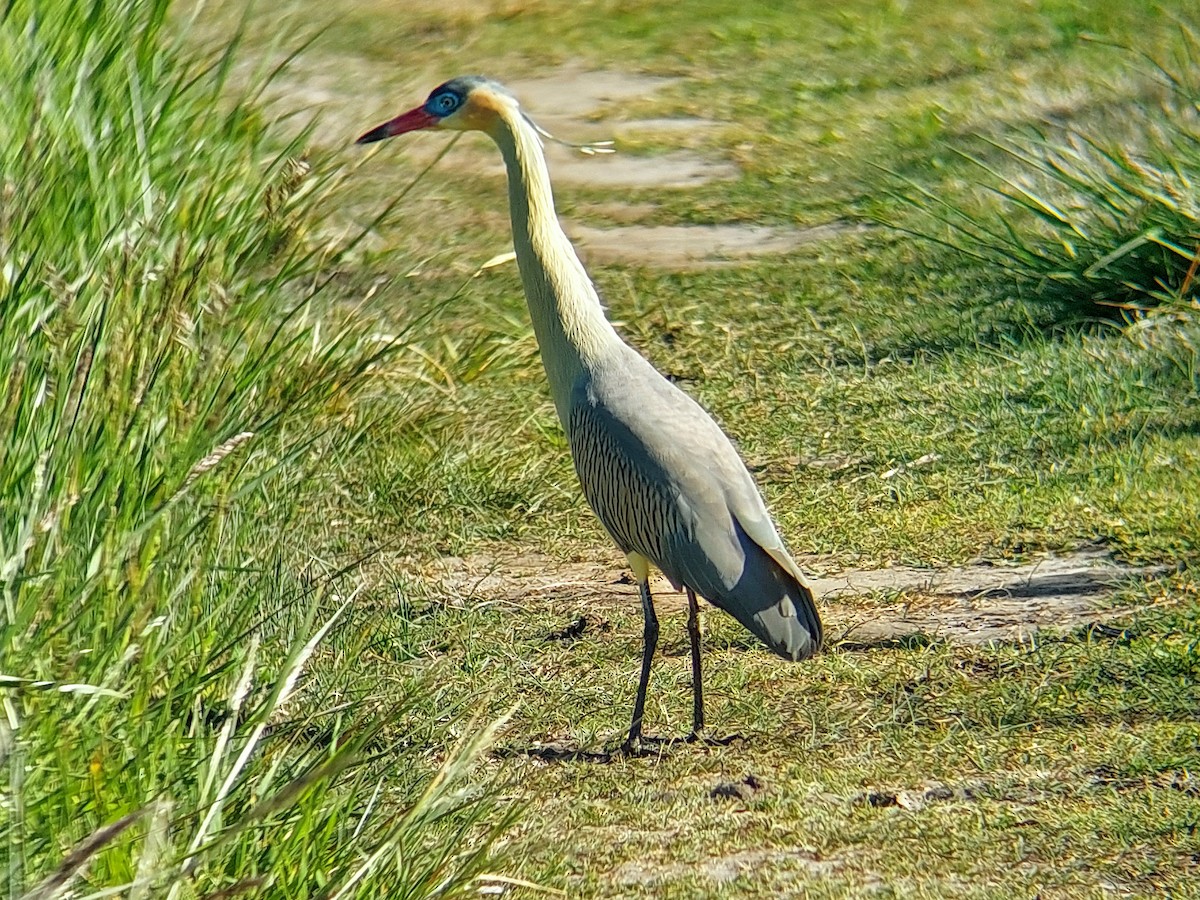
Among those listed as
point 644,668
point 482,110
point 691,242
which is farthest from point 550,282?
point 691,242

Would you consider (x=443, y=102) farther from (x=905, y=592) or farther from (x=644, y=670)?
(x=905, y=592)

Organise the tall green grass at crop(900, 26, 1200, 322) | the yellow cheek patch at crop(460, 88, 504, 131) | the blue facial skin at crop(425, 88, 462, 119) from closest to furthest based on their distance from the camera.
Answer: the yellow cheek patch at crop(460, 88, 504, 131), the blue facial skin at crop(425, 88, 462, 119), the tall green grass at crop(900, 26, 1200, 322)

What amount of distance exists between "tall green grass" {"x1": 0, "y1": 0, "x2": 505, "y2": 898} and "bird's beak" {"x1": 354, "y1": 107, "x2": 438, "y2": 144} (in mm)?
300

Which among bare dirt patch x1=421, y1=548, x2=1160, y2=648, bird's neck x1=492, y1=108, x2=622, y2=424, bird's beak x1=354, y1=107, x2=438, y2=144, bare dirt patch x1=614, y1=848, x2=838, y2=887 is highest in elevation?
bird's beak x1=354, y1=107, x2=438, y2=144

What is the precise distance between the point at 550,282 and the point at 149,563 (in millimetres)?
1488

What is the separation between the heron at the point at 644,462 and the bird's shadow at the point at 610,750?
19 millimetres

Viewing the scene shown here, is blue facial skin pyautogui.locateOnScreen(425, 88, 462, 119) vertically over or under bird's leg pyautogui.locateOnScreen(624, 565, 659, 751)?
over

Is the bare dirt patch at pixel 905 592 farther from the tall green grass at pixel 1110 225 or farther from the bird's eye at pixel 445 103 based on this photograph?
the tall green grass at pixel 1110 225

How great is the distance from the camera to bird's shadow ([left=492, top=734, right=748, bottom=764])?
13.0 ft

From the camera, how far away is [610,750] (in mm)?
3998

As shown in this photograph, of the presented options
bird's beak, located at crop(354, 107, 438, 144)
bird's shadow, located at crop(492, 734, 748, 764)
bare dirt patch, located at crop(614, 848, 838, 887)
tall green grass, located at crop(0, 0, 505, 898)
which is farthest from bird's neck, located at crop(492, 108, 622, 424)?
bare dirt patch, located at crop(614, 848, 838, 887)

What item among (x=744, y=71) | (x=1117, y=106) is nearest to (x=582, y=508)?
(x=1117, y=106)

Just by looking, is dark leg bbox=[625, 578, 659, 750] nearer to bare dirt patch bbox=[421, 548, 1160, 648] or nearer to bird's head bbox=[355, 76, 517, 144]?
bare dirt patch bbox=[421, 548, 1160, 648]

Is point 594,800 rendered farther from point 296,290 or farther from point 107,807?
point 296,290
